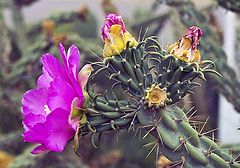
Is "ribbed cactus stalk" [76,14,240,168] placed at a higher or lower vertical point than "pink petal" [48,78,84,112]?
lower

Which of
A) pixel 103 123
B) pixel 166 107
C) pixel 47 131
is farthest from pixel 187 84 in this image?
pixel 47 131

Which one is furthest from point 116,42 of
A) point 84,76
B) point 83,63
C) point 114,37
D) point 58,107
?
point 83,63

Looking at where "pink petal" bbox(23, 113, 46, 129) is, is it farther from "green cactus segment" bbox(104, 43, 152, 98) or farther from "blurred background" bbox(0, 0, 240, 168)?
"blurred background" bbox(0, 0, 240, 168)

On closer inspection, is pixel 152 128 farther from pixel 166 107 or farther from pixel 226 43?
pixel 226 43

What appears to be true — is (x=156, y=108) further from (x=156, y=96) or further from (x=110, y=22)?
(x=110, y=22)

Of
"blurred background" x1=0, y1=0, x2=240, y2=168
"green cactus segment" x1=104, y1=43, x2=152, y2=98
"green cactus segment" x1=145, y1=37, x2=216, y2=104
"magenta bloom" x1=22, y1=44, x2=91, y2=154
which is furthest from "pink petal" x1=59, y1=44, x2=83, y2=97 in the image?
"blurred background" x1=0, y1=0, x2=240, y2=168

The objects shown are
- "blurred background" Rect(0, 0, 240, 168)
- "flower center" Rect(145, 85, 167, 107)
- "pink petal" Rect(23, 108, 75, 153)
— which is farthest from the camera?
"blurred background" Rect(0, 0, 240, 168)

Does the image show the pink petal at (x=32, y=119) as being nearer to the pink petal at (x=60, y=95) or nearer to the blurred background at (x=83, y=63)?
the pink petal at (x=60, y=95)

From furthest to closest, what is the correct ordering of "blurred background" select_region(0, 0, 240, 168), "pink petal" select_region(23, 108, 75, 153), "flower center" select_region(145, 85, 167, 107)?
"blurred background" select_region(0, 0, 240, 168), "flower center" select_region(145, 85, 167, 107), "pink petal" select_region(23, 108, 75, 153)
